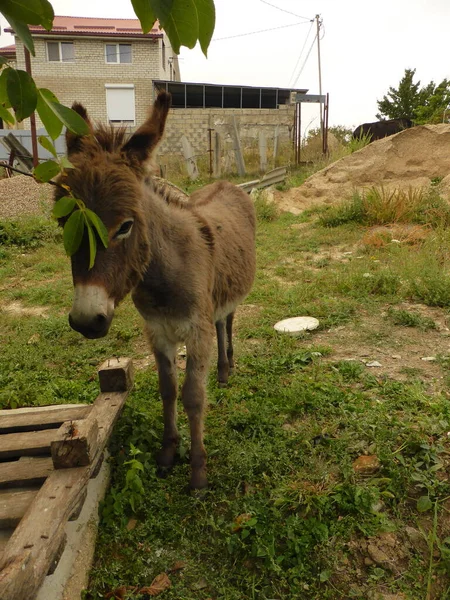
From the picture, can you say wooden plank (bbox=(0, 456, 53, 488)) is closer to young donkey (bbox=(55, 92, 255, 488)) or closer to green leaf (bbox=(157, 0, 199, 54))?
young donkey (bbox=(55, 92, 255, 488))

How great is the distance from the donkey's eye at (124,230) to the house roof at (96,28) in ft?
73.3

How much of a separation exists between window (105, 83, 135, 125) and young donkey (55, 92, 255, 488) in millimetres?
23054

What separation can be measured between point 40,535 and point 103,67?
26.1 metres

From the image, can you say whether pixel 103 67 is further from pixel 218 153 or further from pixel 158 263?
pixel 158 263

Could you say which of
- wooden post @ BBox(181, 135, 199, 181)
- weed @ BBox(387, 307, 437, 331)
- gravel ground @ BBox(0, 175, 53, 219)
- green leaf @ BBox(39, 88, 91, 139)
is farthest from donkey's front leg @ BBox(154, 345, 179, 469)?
wooden post @ BBox(181, 135, 199, 181)

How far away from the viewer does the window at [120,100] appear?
Result: 23255 millimetres

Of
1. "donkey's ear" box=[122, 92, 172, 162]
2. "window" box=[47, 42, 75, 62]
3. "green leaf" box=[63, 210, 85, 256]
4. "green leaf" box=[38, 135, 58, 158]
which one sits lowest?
"green leaf" box=[63, 210, 85, 256]

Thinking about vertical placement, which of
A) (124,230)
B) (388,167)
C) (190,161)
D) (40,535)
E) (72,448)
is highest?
(190,161)

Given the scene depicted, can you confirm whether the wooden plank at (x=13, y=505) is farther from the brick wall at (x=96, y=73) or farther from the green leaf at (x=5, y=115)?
the brick wall at (x=96, y=73)

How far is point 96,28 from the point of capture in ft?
79.3

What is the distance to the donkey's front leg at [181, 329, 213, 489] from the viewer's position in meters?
2.50

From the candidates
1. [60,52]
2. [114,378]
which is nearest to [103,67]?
[60,52]

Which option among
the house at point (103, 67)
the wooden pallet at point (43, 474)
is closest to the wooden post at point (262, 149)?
the house at point (103, 67)

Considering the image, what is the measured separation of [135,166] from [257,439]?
1.88 metres
